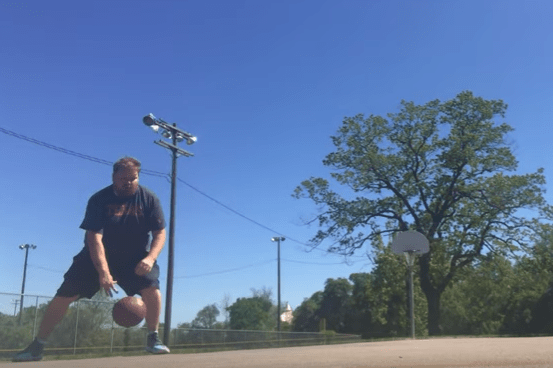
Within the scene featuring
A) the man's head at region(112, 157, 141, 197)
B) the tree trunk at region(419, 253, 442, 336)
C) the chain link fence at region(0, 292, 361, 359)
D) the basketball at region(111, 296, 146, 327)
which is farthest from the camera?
the tree trunk at region(419, 253, 442, 336)

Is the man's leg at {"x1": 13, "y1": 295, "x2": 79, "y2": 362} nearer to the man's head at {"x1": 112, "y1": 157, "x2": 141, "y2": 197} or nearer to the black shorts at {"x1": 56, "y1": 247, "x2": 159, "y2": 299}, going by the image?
the black shorts at {"x1": 56, "y1": 247, "x2": 159, "y2": 299}

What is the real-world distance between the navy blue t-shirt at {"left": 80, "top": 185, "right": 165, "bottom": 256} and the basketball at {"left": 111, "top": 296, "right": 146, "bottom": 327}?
3.57ft

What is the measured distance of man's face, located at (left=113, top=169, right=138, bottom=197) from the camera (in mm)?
11391

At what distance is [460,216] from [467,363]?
25.0 metres

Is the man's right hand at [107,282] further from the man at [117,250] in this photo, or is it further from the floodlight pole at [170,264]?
the floodlight pole at [170,264]

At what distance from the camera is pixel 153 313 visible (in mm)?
11656

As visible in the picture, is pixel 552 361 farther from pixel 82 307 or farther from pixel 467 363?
pixel 82 307

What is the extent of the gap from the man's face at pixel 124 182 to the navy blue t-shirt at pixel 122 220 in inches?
4.1

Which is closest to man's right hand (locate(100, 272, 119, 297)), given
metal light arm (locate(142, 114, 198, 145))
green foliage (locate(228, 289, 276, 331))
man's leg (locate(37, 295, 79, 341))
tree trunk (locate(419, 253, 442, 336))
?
man's leg (locate(37, 295, 79, 341))

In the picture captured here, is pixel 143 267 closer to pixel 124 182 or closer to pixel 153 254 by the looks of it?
pixel 153 254

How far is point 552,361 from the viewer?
28.2 ft

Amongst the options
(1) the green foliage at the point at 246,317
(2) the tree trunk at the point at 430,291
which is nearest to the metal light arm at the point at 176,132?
(2) the tree trunk at the point at 430,291

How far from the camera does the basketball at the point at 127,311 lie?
34.9 ft

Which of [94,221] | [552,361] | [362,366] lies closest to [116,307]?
[94,221]
